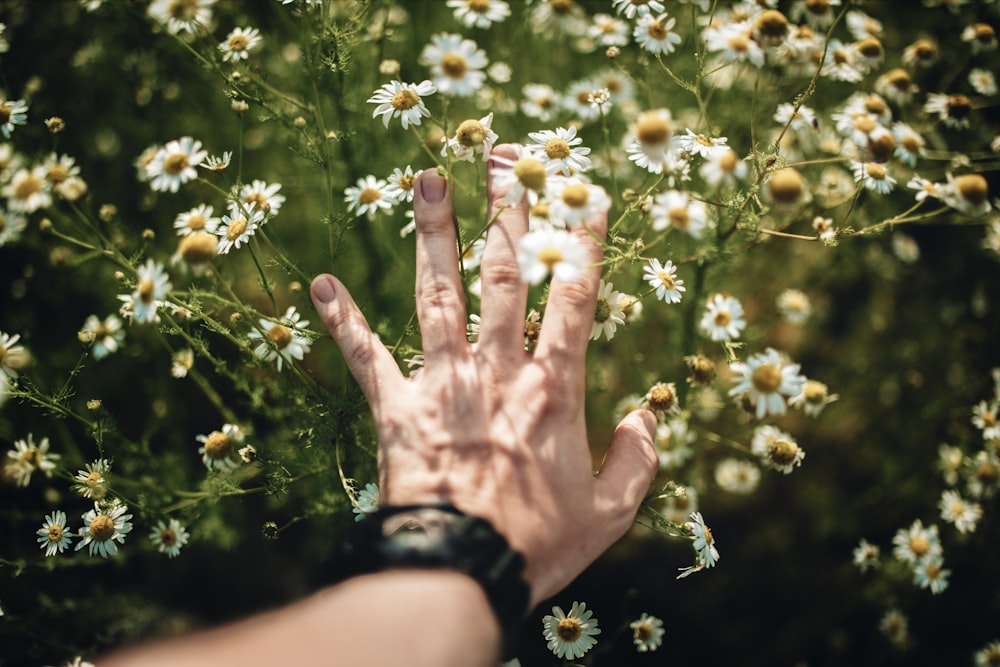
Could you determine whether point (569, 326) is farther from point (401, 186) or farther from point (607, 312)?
point (401, 186)

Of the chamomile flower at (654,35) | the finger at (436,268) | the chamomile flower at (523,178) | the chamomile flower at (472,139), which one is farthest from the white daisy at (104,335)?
the chamomile flower at (654,35)

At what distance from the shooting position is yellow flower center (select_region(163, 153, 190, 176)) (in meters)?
1.78

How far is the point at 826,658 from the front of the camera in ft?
9.10

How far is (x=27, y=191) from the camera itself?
1.93 metres

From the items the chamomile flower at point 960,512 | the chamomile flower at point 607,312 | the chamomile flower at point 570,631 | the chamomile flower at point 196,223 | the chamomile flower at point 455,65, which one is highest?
the chamomile flower at point 455,65

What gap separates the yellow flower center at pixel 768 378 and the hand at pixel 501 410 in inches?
12.3

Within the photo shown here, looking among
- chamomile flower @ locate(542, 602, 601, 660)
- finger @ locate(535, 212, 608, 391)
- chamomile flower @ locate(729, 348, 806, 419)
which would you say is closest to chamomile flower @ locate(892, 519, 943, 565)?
chamomile flower @ locate(729, 348, 806, 419)

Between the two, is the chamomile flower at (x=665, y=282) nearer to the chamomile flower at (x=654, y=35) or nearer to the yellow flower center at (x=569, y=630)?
the chamomile flower at (x=654, y=35)

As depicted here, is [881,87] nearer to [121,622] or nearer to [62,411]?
[62,411]

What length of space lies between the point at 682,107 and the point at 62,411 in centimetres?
293

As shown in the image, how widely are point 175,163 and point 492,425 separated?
1195 millimetres

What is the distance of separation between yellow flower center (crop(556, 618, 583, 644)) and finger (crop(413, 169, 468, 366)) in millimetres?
887

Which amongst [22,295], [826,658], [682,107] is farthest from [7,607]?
[682,107]

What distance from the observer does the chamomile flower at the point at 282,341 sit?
176 centimetres
